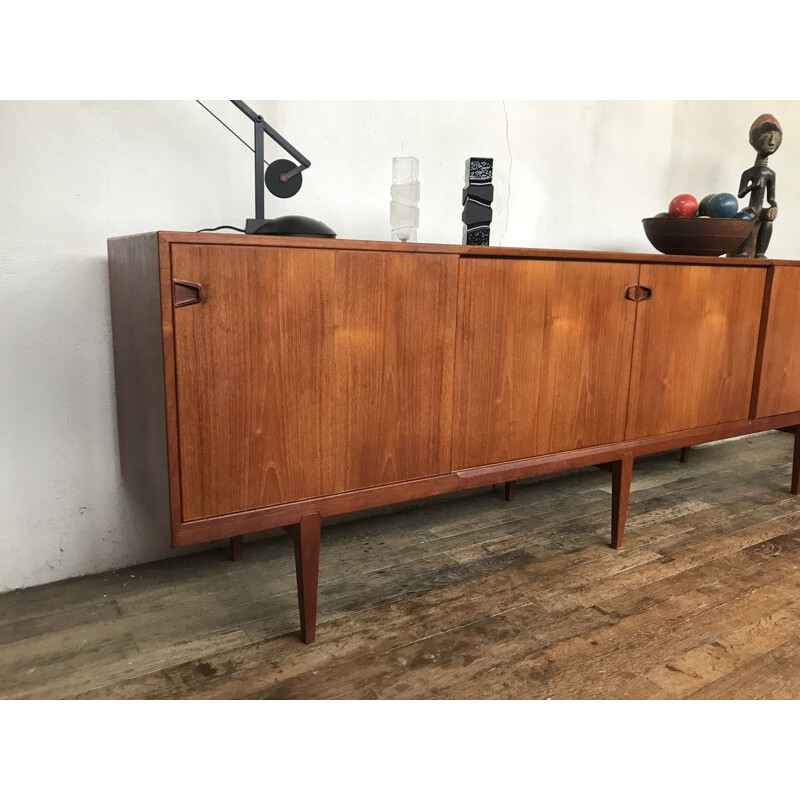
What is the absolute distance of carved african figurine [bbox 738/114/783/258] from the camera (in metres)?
2.41

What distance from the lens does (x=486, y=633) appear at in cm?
151

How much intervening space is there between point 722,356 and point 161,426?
172 cm

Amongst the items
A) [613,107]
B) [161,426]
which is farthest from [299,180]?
[613,107]

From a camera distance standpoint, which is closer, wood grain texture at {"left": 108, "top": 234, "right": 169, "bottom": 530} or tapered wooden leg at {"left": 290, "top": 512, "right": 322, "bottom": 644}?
wood grain texture at {"left": 108, "top": 234, "right": 169, "bottom": 530}

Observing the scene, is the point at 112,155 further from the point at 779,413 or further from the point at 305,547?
the point at 779,413

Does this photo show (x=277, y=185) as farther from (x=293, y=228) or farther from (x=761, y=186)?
(x=761, y=186)

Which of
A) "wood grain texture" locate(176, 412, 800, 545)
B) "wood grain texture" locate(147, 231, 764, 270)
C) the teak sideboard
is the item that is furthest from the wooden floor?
A: "wood grain texture" locate(147, 231, 764, 270)

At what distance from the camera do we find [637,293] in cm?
187

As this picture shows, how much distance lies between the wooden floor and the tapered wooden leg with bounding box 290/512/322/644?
0.19 ft

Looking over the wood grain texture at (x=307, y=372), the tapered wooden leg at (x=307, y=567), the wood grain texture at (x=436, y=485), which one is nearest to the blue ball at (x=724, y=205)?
the wood grain texture at (x=436, y=485)

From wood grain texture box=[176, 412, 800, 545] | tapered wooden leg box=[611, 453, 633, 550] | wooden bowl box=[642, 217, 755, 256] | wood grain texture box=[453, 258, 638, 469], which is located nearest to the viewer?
wood grain texture box=[176, 412, 800, 545]

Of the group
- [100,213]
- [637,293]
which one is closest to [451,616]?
[637,293]

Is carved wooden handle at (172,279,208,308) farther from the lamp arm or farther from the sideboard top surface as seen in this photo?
the lamp arm

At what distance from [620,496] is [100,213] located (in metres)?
1.59
